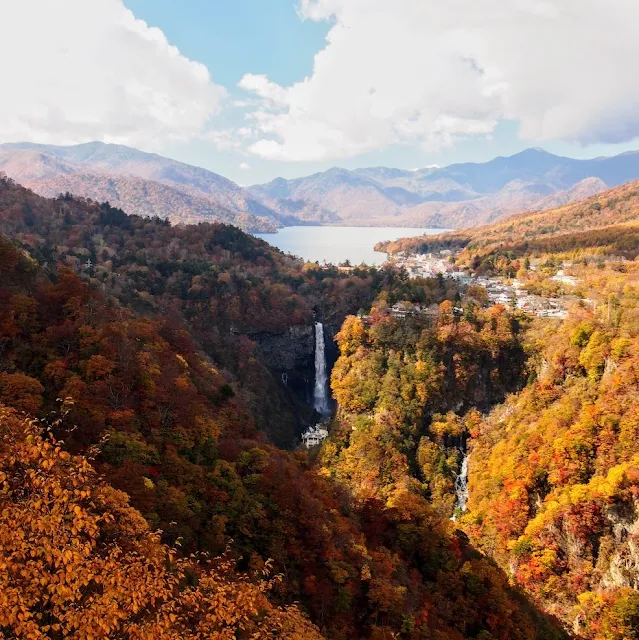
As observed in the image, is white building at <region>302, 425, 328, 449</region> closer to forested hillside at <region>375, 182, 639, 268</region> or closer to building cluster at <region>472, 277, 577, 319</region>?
building cluster at <region>472, 277, 577, 319</region>

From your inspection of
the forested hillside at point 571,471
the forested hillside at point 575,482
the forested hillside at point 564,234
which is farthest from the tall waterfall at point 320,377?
the forested hillside at point 564,234

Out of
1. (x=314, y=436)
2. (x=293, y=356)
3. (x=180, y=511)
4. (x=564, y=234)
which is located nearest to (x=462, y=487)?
(x=314, y=436)

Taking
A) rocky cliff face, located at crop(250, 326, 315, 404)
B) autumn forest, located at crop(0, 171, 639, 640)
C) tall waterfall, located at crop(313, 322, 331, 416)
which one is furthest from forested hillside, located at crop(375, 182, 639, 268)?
rocky cliff face, located at crop(250, 326, 315, 404)

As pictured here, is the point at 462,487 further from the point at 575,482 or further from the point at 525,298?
the point at 525,298

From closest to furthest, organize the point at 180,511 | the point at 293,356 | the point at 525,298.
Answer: the point at 180,511 → the point at 525,298 → the point at 293,356

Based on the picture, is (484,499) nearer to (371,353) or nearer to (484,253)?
(371,353)
